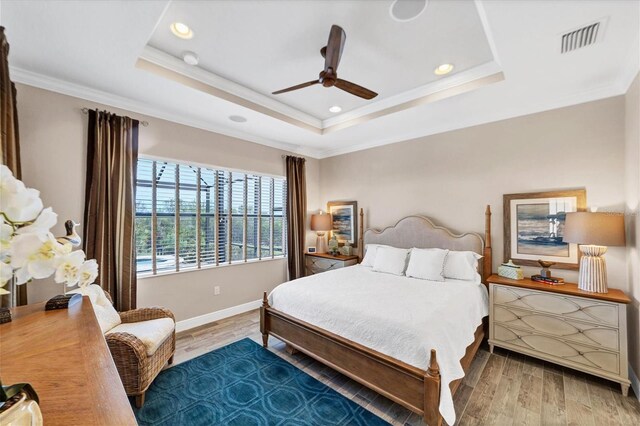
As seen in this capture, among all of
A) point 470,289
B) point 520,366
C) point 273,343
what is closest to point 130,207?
point 273,343

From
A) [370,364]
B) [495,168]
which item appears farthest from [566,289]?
[370,364]

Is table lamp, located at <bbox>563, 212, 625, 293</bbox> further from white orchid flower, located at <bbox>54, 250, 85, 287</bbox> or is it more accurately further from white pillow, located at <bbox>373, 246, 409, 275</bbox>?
white orchid flower, located at <bbox>54, 250, 85, 287</bbox>

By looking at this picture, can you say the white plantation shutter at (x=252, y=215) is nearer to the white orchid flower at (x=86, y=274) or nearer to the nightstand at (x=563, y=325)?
the nightstand at (x=563, y=325)

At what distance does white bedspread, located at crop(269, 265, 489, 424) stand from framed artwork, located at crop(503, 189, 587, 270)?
66 centimetres

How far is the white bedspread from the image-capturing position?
1.89m

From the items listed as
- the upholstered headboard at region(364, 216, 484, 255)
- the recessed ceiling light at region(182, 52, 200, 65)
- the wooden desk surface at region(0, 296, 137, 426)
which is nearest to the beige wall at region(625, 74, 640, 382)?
the upholstered headboard at region(364, 216, 484, 255)

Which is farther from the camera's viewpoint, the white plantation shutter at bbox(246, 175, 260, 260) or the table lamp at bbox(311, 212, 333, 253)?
the table lamp at bbox(311, 212, 333, 253)

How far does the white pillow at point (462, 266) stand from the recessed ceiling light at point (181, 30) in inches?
137

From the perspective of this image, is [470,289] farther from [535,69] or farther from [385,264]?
→ [535,69]

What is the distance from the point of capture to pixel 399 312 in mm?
2180

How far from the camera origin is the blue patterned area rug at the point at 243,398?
1.99 metres

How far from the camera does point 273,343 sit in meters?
3.15

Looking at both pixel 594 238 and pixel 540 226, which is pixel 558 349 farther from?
pixel 540 226

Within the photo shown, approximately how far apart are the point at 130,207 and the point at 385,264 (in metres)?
3.14
